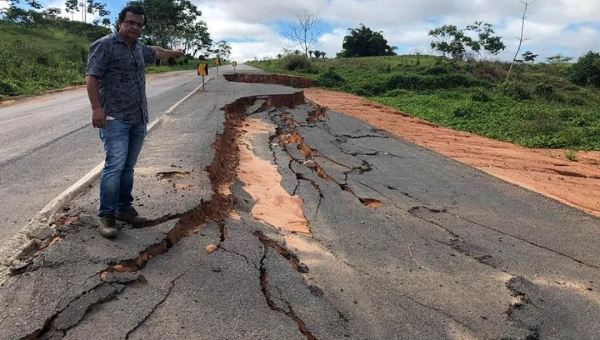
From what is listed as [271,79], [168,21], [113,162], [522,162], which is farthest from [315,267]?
[168,21]

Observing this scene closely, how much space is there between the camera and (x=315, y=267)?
3703 mm

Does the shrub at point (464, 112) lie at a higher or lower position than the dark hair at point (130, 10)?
lower

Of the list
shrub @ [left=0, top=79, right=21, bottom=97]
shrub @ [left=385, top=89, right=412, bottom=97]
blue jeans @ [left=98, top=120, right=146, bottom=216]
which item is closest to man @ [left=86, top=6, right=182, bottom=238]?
blue jeans @ [left=98, top=120, right=146, bottom=216]

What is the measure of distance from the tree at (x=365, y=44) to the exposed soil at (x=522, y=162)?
38.7 m

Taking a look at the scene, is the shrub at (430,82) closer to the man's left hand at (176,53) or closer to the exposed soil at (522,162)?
the exposed soil at (522,162)

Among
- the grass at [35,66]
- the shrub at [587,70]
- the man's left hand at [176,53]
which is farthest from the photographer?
the shrub at [587,70]

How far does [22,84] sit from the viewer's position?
57.9 ft

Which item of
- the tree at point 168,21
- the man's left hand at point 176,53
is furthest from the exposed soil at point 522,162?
the tree at point 168,21

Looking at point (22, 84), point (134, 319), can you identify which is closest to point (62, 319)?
point (134, 319)

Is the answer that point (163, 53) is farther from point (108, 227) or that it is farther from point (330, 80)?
point (330, 80)

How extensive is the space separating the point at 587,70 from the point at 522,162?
26.8 metres

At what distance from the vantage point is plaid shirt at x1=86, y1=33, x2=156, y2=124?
3.30 meters

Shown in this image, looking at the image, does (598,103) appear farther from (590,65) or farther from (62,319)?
(62,319)

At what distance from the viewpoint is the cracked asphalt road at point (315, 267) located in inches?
106
